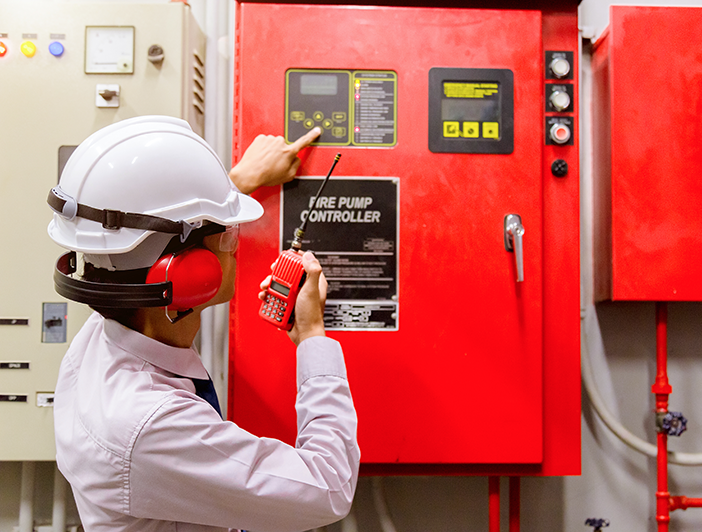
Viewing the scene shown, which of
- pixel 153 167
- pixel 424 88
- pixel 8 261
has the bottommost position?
pixel 8 261

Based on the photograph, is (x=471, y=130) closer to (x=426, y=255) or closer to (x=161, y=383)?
(x=426, y=255)

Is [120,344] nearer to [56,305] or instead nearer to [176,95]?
[56,305]

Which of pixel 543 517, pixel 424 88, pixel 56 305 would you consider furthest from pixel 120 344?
pixel 543 517

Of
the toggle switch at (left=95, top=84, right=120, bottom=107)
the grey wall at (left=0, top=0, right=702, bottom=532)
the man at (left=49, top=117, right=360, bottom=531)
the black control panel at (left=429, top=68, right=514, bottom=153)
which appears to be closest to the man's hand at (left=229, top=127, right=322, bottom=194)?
the man at (left=49, top=117, right=360, bottom=531)

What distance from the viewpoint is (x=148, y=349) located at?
2.77ft

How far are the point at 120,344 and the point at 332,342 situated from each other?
35 cm

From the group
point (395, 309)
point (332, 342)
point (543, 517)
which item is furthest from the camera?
point (543, 517)

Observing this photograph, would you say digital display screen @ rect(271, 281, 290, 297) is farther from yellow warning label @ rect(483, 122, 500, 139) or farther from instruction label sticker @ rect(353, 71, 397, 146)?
yellow warning label @ rect(483, 122, 500, 139)

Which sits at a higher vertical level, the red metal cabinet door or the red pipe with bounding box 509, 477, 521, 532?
the red metal cabinet door

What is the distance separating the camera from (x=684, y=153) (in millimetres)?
1182

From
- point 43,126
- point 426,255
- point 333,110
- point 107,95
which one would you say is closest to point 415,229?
point 426,255

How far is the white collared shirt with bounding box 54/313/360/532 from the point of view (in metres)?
0.74

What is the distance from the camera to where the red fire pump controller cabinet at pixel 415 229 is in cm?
109

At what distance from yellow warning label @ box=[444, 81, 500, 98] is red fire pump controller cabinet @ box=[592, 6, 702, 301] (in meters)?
0.30
